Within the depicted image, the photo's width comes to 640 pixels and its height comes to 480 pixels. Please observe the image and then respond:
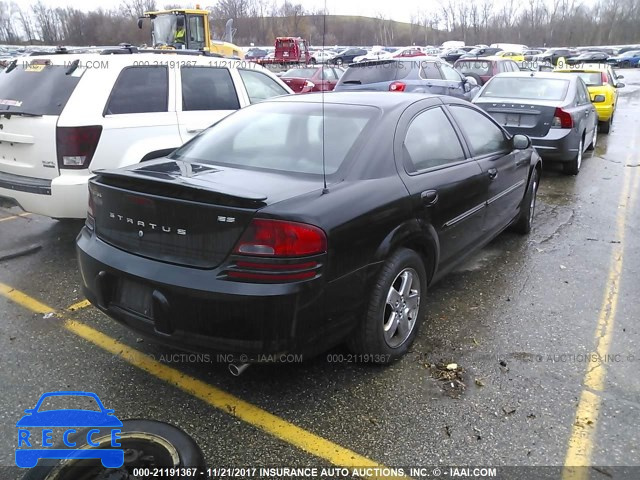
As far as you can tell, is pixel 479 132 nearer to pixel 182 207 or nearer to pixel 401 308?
pixel 401 308

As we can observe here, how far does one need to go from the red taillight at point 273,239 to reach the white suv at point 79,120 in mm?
Result: 2610

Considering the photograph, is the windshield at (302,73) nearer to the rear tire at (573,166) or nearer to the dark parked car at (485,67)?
the dark parked car at (485,67)

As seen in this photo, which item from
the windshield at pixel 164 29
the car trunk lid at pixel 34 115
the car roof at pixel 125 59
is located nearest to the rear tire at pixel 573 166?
the car roof at pixel 125 59

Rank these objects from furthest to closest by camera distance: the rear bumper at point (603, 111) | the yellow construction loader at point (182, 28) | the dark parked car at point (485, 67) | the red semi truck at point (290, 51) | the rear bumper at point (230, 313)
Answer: the red semi truck at point (290, 51) < the yellow construction loader at point (182, 28) < the dark parked car at point (485, 67) < the rear bumper at point (603, 111) < the rear bumper at point (230, 313)

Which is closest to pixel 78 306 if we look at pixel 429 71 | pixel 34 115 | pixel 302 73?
pixel 34 115

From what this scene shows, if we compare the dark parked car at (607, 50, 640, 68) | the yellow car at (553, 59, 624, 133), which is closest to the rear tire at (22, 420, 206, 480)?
the yellow car at (553, 59, 624, 133)

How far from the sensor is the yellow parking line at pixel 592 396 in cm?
245

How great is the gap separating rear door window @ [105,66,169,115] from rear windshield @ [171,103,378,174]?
145 cm

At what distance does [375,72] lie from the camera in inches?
464

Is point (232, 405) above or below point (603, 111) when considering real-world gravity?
below

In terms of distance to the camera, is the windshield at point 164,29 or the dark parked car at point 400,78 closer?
the dark parked car at point 400,78

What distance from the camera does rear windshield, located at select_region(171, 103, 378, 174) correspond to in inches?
125

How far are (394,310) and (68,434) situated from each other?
1853 mm

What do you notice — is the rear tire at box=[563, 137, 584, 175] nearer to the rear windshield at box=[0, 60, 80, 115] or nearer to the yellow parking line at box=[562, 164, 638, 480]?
the yellow parking line at box=[562, 164, 638, 480]
